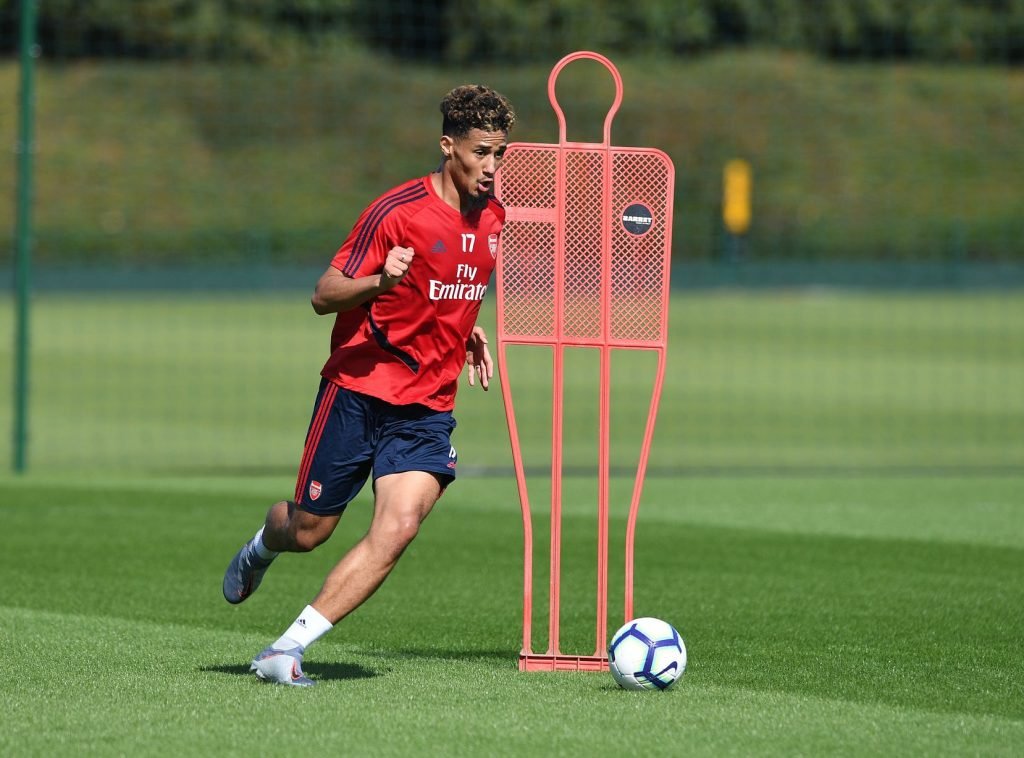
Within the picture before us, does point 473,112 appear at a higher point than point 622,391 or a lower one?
higher

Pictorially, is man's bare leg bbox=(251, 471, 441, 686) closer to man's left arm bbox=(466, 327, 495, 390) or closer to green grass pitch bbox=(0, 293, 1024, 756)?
green grass pitch bbox=(0, 293, 1024, 756)

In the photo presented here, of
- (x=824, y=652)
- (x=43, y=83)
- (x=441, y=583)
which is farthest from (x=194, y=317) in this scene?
(x=824, y=652)

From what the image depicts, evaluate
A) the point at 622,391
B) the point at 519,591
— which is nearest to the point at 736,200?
the point at 622,391

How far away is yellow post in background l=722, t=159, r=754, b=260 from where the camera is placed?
4434cm

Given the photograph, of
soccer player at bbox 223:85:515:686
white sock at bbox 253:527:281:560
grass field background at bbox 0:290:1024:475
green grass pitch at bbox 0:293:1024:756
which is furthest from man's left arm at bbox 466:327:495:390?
grass field background at bbox 0:290:1024:475

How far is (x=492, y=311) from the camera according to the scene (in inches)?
1245

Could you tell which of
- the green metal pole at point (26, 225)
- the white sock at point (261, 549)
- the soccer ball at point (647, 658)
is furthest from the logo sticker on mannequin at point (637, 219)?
the green metal pole at point (26, 225)

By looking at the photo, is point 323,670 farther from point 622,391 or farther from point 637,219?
point 622,391

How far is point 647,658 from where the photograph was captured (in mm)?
5902

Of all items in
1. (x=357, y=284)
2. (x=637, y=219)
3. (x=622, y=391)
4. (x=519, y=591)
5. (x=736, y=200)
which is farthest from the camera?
(x=736, y=200)

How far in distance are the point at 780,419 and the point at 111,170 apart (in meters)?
26.0

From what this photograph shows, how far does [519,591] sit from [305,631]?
2.60m

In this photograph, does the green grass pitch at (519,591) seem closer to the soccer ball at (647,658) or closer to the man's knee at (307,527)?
the soccer ball at (647,658)

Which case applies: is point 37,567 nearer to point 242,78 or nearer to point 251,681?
point 251,681
